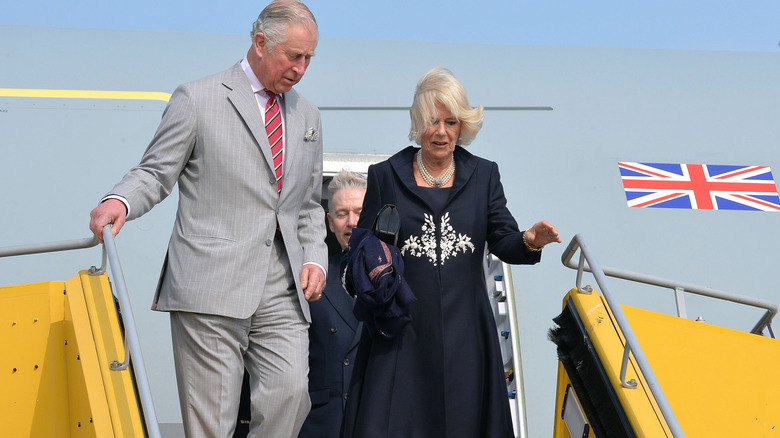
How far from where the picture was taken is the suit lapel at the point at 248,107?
2.88m

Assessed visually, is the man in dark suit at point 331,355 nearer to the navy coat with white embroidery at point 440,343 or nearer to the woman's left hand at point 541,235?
the navy coat with white embroidery at point 440,343

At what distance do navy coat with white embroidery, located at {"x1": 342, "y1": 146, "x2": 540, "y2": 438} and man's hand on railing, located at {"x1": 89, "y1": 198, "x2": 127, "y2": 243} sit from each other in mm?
860

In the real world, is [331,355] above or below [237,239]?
below

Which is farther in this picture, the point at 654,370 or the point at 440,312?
the point at 654,370

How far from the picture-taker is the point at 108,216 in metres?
2.55

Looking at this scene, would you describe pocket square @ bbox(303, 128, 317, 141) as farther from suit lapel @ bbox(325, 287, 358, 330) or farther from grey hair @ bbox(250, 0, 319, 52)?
suit lapel @ bbox(325, 287, 358, 330)

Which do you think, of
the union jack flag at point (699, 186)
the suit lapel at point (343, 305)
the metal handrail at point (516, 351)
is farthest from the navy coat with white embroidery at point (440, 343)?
the union jack flag at point (699, 186)

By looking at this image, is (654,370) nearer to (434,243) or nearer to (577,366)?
(577,366)

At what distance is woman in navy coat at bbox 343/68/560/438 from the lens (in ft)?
9.26

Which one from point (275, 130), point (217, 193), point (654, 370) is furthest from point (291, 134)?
point (654, 370)

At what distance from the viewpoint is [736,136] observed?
541 centimetres

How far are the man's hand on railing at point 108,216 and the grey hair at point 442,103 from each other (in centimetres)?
106

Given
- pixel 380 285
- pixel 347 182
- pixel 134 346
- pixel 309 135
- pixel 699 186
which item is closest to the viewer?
pixel 134 346

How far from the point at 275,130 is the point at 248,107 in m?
0.14
